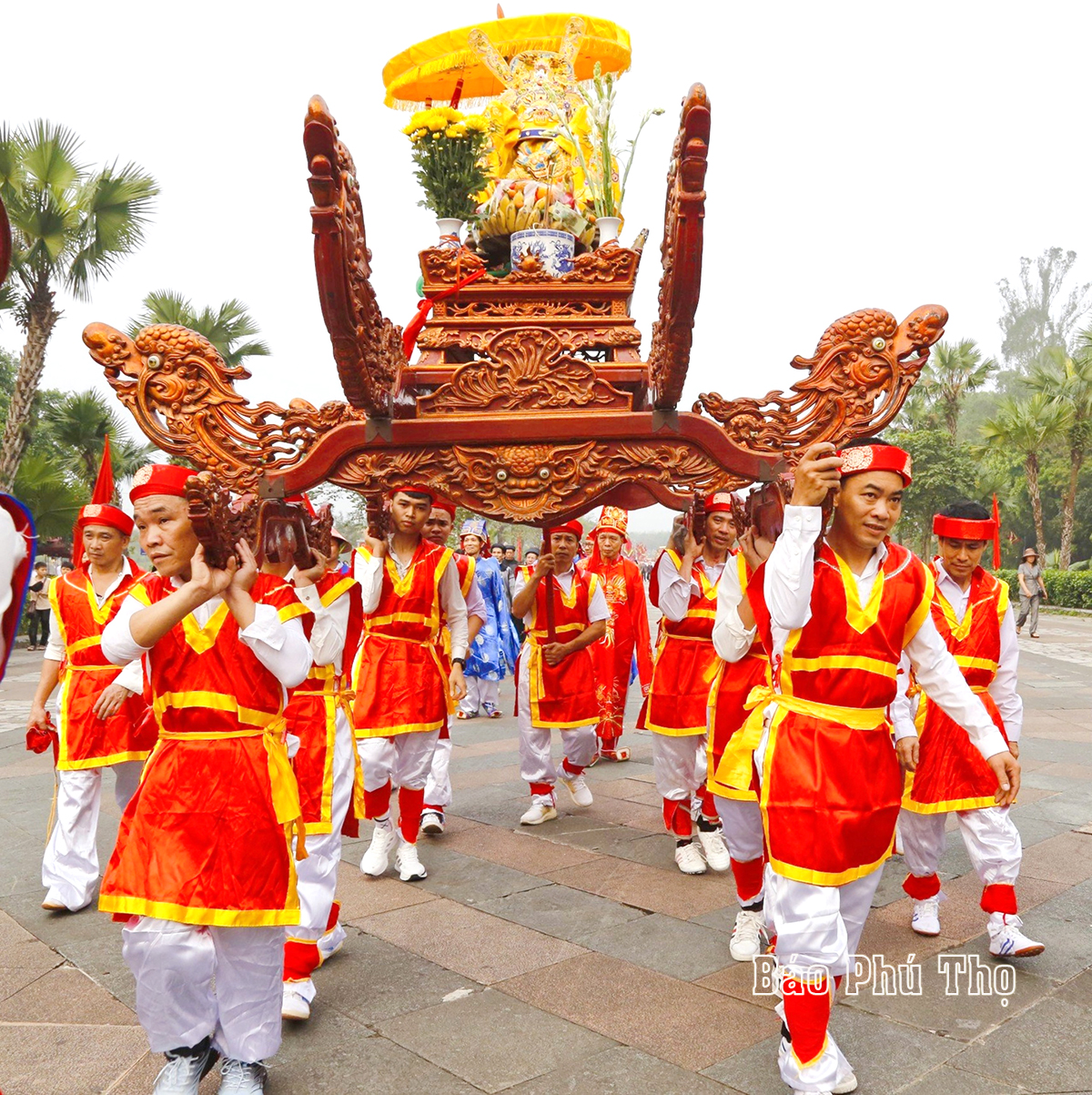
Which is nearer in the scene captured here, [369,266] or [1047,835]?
[369,266]

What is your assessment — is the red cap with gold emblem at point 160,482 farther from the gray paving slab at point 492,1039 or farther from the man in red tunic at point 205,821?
the gray paving slab at point 492,1039

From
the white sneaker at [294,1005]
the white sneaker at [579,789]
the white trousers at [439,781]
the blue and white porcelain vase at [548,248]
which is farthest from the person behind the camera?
the white sneaker at [579,789]

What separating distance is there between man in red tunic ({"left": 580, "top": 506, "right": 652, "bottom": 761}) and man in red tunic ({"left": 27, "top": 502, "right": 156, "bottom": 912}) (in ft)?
11.8

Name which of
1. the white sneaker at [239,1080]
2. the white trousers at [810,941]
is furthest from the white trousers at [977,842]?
the white sneaker at [239,1080]

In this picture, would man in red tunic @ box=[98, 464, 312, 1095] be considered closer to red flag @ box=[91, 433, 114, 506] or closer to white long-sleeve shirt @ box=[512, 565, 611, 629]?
red flag @ box=[91, 433, 114, 506]

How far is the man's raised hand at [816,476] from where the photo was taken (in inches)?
110

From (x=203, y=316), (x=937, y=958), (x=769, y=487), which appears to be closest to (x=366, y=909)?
(x=937, y=958)

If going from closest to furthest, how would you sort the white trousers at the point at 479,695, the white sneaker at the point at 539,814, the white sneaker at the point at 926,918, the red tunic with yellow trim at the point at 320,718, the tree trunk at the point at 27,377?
1. the red tunic with yellow trim at the point at 320,718
2. the white sneaker at the point at 926,918
3. the white sneaker at the point at 539,814
4. the white trousers at the point at 479,695
5. the tree trunk at the point at 27,377

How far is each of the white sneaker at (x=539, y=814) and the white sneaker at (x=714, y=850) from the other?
104cm

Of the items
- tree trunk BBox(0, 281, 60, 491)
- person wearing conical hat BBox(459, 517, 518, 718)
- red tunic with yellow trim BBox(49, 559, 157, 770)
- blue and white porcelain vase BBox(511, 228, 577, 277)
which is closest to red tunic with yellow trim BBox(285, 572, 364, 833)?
red tunic with yellow trim BBox(49, 559, 157, 770)

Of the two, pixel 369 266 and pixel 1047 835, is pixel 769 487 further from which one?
pixel 1047 835

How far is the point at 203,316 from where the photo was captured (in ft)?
52.8

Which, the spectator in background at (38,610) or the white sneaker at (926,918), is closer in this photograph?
the white sneaker at (926,918)

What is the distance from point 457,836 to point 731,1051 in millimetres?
2798
